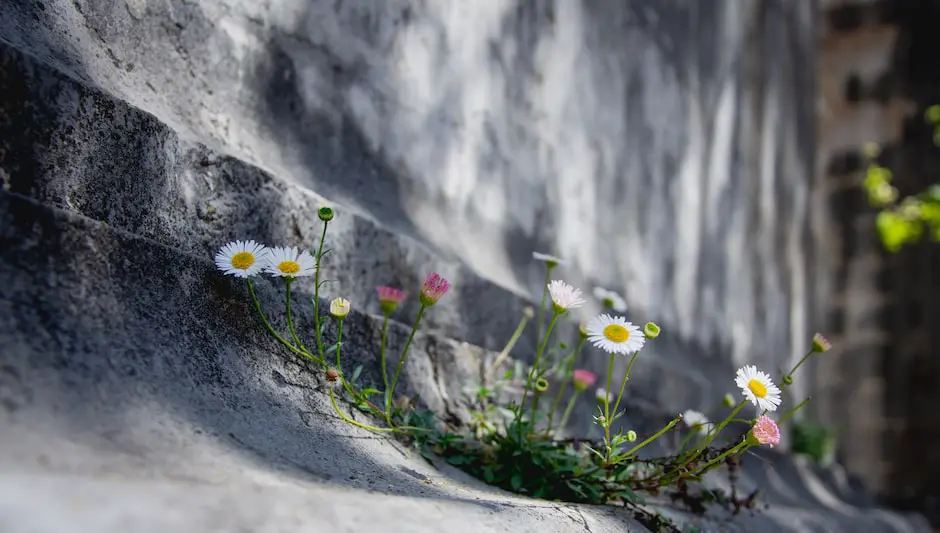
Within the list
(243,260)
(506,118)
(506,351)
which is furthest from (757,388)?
(506,118)

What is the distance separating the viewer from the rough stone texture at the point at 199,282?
25.6 inches

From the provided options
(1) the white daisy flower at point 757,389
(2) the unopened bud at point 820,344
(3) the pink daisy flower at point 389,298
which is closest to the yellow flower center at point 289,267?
(3) the pink daisy flower at point 389,298

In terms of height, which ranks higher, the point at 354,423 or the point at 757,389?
the point at 757,389

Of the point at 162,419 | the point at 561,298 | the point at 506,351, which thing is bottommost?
the point at 162,419

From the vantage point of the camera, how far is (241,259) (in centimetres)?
96

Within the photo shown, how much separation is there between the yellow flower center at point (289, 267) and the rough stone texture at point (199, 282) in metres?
0.06

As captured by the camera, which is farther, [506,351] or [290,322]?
[506,351]

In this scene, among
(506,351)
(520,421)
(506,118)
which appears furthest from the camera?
(506,118)

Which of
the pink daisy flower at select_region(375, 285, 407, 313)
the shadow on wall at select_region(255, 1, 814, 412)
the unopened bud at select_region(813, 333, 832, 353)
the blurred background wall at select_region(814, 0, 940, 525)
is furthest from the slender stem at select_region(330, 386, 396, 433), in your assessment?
the blurred background wall at select_region(814, 0, 940, 525)

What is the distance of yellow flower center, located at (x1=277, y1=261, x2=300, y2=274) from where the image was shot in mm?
984

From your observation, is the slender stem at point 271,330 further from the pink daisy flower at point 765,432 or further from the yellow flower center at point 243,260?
the pink daisy flower at point 765,432

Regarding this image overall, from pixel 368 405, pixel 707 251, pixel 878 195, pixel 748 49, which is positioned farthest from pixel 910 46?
pixel 368 405

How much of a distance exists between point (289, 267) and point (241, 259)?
0.06m

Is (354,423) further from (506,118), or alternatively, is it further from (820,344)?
(506,118)
